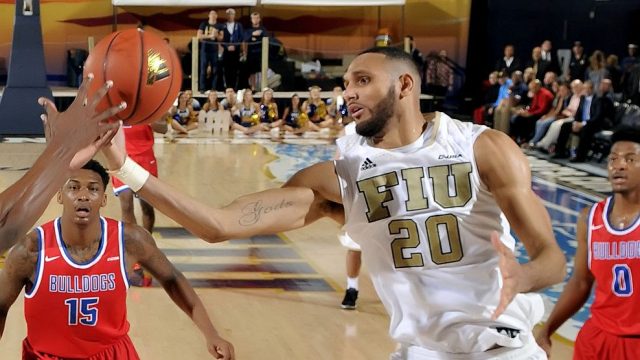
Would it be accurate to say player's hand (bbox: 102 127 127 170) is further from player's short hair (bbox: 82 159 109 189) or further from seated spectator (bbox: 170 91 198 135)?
seated spectator (bbox: 170 91 198 135)

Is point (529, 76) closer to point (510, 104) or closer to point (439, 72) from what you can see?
point (510, 104)

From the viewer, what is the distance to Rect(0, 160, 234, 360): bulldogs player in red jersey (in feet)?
14.0

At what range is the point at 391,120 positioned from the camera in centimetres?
370

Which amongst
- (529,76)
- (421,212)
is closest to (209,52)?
(529,76)

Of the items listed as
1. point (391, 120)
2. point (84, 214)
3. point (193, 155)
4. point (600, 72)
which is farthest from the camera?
point (600, 72)

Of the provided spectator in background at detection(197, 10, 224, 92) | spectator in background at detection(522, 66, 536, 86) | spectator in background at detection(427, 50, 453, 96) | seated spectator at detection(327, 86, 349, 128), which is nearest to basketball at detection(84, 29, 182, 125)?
spectator in background at detection(522, 66, 536, 86)

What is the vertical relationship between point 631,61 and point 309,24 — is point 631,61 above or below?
above

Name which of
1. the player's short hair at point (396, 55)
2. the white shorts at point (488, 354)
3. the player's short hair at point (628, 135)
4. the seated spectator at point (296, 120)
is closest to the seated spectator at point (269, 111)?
the seated spectator at point (296, 120)

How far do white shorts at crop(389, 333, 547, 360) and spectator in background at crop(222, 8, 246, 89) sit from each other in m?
17.3

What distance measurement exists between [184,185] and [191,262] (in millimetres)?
3988

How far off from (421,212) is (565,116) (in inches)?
516

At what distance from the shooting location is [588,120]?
15125mm

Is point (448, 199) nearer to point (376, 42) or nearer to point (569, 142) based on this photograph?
point (569, 142)

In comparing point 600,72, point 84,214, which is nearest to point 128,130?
point 84,214
